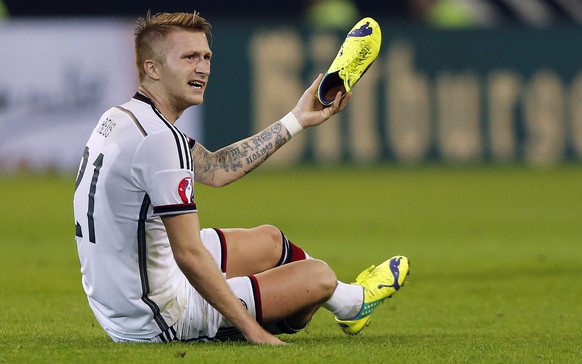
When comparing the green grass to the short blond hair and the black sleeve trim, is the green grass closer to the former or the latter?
the black sleeve trim

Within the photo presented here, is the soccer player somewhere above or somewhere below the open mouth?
below

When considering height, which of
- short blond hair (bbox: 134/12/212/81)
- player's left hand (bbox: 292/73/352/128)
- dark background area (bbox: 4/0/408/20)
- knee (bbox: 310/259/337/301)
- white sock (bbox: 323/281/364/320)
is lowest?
white sock (bbox: 323/281/364/320)

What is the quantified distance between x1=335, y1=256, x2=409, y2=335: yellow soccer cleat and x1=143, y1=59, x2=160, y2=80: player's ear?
148cm

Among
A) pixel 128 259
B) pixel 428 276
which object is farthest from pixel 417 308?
pixel 128 259

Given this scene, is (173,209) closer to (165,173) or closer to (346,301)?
(165,173)

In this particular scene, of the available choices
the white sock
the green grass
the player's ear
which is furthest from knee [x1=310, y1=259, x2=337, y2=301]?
the player's ear

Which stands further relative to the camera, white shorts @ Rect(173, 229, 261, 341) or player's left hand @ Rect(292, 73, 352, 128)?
player's left hand @ Rect(292, 73, 352, 128)

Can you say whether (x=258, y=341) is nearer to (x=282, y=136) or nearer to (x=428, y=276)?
(x=282, y=136)

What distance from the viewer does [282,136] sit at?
6.73m

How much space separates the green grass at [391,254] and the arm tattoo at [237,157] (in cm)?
89

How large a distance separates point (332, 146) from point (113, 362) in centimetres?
1581

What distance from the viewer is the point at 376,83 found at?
21.2 metres

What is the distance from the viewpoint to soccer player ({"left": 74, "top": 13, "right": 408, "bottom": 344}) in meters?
5.72

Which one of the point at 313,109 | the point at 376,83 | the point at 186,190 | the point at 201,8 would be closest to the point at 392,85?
the point at 376,83
